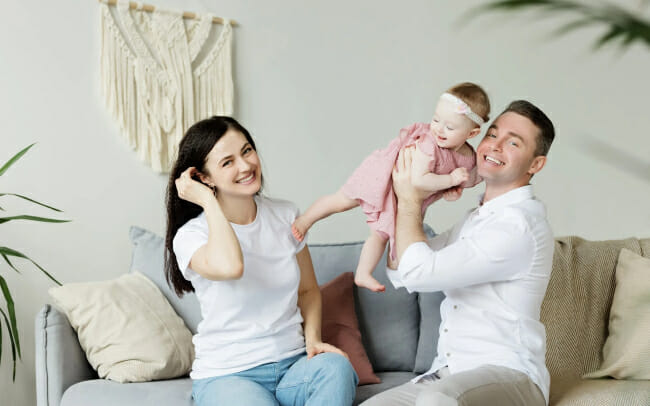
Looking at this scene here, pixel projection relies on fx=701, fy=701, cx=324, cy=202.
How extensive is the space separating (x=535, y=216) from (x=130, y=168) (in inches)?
70.6

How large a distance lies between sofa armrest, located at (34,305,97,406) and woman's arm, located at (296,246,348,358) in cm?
77

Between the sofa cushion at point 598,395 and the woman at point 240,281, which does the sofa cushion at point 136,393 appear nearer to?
the woman at point 240,281

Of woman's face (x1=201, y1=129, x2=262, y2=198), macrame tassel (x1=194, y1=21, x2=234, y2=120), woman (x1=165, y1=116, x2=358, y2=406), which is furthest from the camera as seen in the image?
macrame tassel (x1=194, y1=21, x2=234, y2=120)

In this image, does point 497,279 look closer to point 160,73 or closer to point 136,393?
point 136,393

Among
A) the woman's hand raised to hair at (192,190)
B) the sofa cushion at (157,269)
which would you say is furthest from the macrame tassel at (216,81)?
the woman's hand raised to hair at (192,190)

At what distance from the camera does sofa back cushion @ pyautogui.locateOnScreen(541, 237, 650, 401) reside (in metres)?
2.39

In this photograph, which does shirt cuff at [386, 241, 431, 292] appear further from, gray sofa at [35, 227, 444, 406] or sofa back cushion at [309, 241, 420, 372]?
sofa back cushion at [309, 241, 420, 372]

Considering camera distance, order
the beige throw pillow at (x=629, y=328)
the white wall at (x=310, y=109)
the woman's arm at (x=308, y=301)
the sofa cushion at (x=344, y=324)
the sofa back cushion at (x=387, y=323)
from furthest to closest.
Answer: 1. the white wall at (x=310, y=109)
2. the sofa back cushion at (x=387, y=323)
3. the sofa cushion at (x=344, y=324)
4. the beige throw pillow at (x=629, y=328)
5. the woman's arm at (x=308, y=301)

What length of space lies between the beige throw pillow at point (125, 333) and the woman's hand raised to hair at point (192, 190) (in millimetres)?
562

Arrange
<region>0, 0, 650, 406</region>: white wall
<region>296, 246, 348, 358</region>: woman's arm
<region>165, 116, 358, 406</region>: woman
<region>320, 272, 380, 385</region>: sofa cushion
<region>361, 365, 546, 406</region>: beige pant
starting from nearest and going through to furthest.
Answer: <region>361, 365, 546, 406</region>: beige pant, <region>165, 116, 358, 406</region>: woman, <region>296, 246, 348, 358</region>: woman's arm, <region>320, 272, 380, 385</region>: sofa cushion, <region>0, 0, 650, 406</region>: white wall

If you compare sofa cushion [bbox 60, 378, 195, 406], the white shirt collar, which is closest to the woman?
sofa cushion [bbox 60, 378, 195, 406]

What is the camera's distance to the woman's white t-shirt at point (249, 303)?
2.02 meters

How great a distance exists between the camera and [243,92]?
10.7ft

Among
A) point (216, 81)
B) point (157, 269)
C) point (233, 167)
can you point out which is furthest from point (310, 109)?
point (233, 167)
